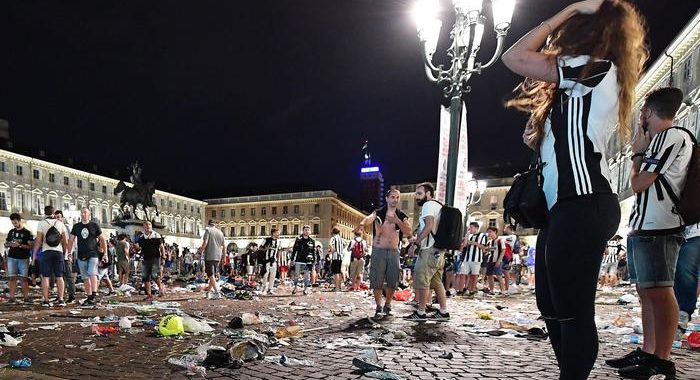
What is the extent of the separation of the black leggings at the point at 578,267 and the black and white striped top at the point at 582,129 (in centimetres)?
7

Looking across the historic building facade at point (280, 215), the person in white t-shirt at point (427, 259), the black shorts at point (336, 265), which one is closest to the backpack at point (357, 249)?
the black shorts at point (336, 265)

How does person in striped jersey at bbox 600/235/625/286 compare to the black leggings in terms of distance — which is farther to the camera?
person in striped jersey at bbox 600/235/625/286

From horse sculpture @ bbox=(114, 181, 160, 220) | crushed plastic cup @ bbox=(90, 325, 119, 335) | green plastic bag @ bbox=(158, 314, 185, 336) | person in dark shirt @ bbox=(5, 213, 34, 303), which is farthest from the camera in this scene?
horse sculpture @ bbox=(114, 181, 160, 220)

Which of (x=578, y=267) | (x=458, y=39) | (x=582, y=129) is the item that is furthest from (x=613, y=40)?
(x=458, y=39)

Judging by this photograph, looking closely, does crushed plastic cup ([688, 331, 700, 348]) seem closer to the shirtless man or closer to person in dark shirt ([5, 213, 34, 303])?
the shirtless man

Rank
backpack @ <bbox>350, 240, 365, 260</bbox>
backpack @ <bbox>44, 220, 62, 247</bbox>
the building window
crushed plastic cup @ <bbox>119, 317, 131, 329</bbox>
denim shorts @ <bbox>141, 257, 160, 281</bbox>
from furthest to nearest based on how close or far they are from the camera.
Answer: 1. the building window
2. backpack @ <bbox>350, 240, 365, 260</bbox>
3. denim shorts @ <bbox>141, 257, 160, 281</bbox>
4. backpack @ <bbox>44, 220, 62, 247</bbox>
5. crushed plastic cup @ <bbox>119, 317, 131, 329</bbox>

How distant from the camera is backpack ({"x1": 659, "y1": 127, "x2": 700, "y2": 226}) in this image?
329cm

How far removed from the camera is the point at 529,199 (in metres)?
2.09

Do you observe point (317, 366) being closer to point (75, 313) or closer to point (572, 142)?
point (572, 142)

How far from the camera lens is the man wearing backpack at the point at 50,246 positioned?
8586 millimetres

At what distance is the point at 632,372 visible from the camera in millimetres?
3230

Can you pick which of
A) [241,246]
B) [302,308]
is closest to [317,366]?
[302,308]

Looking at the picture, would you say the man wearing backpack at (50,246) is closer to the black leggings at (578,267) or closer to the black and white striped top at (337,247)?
the black and white striped top at (337,247)

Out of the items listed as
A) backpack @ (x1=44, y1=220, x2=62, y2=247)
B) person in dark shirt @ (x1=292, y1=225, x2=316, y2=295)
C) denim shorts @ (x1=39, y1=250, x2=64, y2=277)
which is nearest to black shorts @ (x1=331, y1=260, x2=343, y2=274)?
person in dark shirt @ (x1=292, y1=225, x2=316, y2=295)
